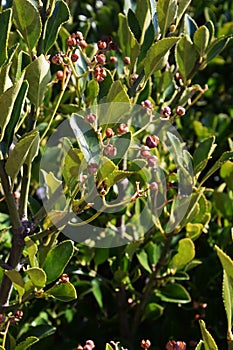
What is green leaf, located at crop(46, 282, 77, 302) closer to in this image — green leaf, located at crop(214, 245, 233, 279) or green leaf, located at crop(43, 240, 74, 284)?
green leaf, located at crop(43, 240, 74, 284)

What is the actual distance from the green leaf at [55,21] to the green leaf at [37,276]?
380 mm

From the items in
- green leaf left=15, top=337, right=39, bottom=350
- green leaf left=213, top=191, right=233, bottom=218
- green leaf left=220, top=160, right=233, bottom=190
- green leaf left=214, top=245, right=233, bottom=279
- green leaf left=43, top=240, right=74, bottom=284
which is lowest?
green leaf left=213, top=191, right=233, bottom=218

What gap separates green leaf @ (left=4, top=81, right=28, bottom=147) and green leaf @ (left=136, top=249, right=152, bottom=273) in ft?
1.77

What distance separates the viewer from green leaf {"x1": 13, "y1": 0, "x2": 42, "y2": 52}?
110cm

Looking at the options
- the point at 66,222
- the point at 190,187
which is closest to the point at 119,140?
the point at 66,222

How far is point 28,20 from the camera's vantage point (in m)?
1.12

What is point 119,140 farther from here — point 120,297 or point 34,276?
point 120,297

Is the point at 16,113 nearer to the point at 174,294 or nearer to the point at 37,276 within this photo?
the point at 37,276

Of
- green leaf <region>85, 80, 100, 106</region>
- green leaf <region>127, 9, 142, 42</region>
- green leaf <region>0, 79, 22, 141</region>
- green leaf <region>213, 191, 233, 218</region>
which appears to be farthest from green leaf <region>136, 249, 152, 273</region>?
green leaf <region>0, 79, 22, 141</region>

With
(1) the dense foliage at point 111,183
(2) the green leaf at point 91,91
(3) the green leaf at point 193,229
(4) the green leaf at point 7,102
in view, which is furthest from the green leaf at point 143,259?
(4) the green leaf at point 7,102

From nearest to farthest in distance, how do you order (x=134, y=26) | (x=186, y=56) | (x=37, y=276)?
(x=37, y=276) < (x=134, y=26) < (x=186, y=56)

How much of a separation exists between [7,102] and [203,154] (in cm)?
43

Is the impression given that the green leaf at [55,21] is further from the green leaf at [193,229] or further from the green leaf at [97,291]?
the green leaf at [97,291]

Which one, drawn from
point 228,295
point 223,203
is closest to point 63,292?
point 228,295
